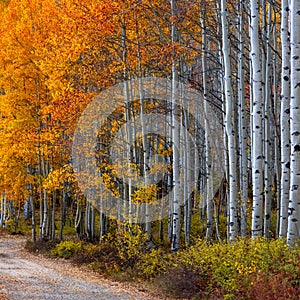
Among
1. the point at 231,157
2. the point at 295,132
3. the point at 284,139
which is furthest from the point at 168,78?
the point at 295,132

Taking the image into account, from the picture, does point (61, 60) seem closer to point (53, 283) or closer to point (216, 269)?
point (53, 283)

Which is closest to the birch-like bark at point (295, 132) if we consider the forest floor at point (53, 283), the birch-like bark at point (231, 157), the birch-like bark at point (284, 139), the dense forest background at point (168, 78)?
the dense forest background at point (168, 78)

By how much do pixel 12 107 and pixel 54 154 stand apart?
7.62ft

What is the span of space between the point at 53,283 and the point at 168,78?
7421 millimetres

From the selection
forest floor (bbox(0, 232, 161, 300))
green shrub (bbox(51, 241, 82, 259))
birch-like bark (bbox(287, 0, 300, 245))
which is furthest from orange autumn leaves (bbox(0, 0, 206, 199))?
birch-like bark (bbox(287, 0, 300, 245))

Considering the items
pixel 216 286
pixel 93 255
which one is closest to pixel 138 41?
pixel 93 255

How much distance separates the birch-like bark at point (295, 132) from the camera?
8266 mm

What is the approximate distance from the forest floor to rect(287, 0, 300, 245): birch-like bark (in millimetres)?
3200

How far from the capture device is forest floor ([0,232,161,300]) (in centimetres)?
972

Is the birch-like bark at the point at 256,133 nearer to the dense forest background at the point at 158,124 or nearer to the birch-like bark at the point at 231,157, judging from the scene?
the dense forest background at the point at 158,124

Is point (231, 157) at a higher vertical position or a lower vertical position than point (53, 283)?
→ higher

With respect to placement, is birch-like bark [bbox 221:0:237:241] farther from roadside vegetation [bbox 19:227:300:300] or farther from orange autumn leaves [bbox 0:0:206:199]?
orange autumn leaves [bbox 0:0:206:199]

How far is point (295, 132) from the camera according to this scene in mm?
8297

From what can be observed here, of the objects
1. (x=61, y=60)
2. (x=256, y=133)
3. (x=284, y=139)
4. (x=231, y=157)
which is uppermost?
(x=61, y=60)
